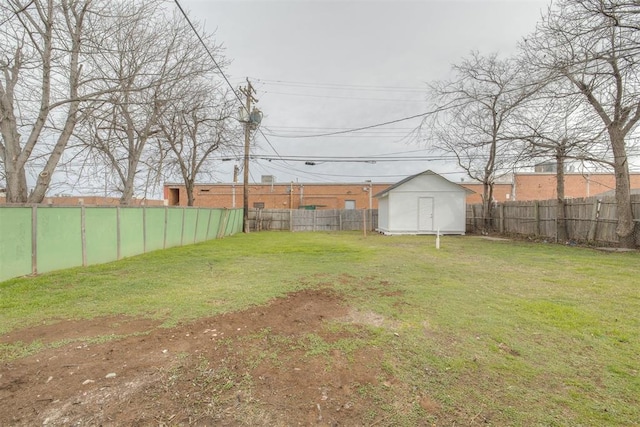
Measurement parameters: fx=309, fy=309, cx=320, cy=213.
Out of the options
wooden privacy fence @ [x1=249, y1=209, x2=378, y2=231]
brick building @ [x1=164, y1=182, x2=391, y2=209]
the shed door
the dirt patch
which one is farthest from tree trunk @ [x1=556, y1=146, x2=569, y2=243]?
brick building @ [x1=164, y1=182, x2=391, y2=209]

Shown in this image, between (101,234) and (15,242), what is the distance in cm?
223

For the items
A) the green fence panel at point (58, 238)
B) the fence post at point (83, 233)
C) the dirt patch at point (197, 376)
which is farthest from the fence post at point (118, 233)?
the dirt patch at point (197, 376)

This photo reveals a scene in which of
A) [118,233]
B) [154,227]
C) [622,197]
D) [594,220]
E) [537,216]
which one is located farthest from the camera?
[537,216]

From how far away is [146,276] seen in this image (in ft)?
20.4

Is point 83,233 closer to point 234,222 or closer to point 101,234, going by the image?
point 101,234

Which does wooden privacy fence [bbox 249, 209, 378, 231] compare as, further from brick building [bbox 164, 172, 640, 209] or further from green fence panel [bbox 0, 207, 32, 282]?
green fence panel [bbox 0, 207, 32, 282]

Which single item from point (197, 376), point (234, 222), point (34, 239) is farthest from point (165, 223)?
point (197, 376)

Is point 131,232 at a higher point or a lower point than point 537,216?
lower

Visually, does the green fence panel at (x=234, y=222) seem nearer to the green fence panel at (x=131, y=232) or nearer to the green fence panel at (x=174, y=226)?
the green fence panel at (x=174, y=226)

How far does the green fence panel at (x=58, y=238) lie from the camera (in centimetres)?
636

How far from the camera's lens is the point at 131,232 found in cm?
933

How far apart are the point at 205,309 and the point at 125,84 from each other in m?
6.73

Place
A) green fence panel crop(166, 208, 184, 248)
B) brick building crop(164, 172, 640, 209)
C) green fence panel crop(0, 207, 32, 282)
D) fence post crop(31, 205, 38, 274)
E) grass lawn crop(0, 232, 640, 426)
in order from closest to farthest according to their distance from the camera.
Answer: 1. grass lawn crop(0, 232, 640, 426)
2. green fence panel crop(0, 207, 32, 282)
3. fence post crop(31, 205, 38, 274)
4. green fence panel crop(166, 208, 184, 248)
5. brick building crop(164, 172, 640, 209)

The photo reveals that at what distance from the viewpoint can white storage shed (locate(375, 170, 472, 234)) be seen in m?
18.0
